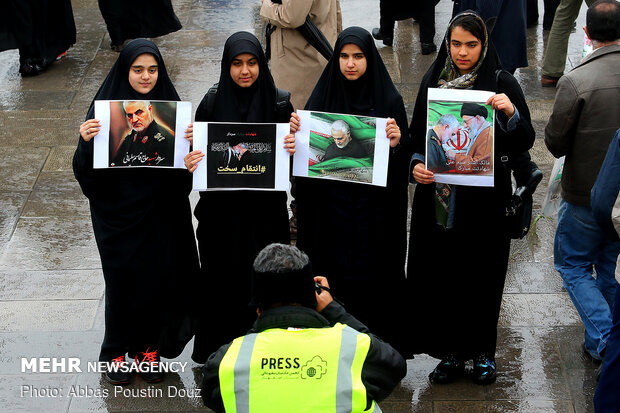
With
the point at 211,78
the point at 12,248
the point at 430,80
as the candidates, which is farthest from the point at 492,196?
the point at 211,78

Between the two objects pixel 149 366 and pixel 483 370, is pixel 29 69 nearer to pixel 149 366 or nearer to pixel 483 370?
pixel 149 366

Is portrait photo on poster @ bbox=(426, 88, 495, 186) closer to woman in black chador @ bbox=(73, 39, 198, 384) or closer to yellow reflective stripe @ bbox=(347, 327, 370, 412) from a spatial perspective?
woman in black chador @ bbox=(73, 39, 198, 384)

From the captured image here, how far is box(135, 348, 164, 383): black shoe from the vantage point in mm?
4910

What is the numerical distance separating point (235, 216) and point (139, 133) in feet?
2.14

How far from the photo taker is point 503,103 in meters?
4.24

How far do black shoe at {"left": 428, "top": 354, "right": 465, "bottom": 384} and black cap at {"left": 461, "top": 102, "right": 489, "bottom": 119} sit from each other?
1.34 m

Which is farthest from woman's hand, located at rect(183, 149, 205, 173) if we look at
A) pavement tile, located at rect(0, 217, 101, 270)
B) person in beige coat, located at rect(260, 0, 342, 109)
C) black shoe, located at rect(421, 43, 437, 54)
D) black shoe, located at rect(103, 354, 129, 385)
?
black shoe, located at rect(421, 43, 437, 54)

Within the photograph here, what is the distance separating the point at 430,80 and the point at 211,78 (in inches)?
184

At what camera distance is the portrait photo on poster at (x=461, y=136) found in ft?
14.2

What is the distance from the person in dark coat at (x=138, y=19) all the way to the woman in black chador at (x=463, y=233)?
528cm

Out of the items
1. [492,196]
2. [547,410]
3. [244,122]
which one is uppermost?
[244,122]

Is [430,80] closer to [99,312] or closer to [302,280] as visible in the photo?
[302,280]

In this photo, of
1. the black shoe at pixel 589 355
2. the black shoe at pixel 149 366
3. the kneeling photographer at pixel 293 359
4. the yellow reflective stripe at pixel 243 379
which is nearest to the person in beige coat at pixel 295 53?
the black shoe at pixel 149 366

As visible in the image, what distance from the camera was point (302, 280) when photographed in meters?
3.24
